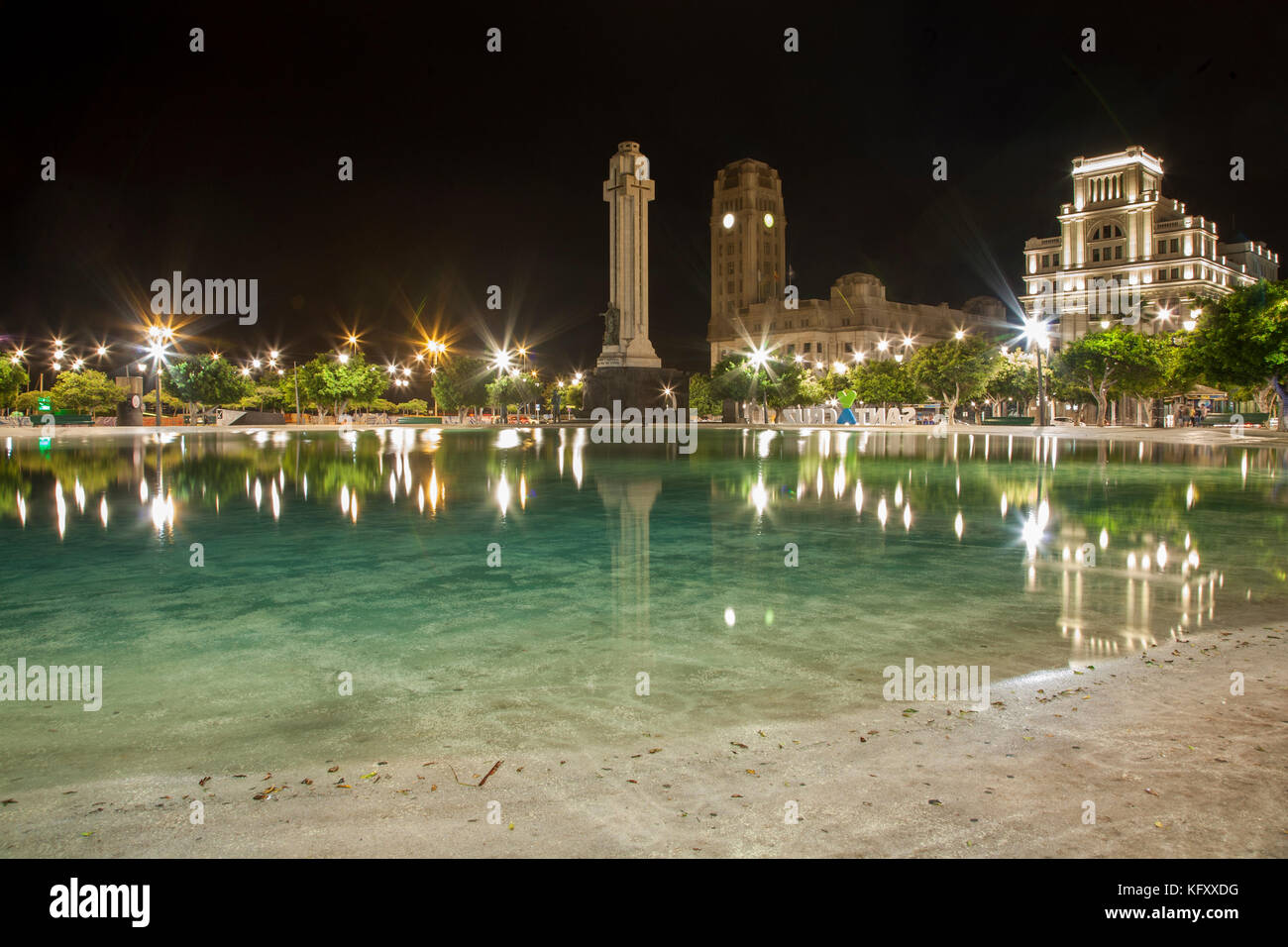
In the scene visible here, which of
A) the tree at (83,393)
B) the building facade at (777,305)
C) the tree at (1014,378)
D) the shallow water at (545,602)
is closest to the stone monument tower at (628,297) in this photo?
→ the tree at (1014,378)

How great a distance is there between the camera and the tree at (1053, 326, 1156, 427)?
61.9 meters

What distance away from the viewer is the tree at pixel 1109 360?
61938 mm

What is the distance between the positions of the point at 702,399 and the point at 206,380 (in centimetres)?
4975

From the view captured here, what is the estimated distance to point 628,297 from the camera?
81500mm

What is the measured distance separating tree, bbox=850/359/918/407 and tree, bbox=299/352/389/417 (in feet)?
164

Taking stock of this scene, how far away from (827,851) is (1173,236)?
124 metres

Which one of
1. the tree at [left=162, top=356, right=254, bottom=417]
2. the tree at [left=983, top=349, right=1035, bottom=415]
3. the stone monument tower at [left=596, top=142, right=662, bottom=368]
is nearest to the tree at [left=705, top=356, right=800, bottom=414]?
the stone monument tower at [left=596, top=142, right=662, bottom=368]

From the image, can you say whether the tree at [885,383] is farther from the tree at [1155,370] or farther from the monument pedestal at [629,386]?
the tree at [1155,370]

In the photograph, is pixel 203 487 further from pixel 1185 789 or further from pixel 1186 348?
pixel 1186 348

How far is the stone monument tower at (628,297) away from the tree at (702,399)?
45.5 ft

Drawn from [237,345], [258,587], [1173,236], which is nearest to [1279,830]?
[258,587]

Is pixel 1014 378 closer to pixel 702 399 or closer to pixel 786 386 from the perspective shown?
pixel 786 386

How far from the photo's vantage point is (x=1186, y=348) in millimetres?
55281

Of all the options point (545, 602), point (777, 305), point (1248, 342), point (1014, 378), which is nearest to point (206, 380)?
point (1014, 378)
